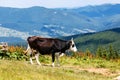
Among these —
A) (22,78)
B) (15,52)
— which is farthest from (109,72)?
(22,78)

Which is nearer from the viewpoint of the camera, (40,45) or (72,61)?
(40,45)

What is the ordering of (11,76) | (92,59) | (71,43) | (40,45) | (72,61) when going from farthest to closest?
(92,59) < (72,61) < (71,43) < (40,45) < (11,76)

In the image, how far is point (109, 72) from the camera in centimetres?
2789

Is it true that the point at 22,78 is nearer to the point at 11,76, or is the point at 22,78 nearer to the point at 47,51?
the point at 11,76

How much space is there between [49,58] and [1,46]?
567cm

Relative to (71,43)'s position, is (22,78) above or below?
below

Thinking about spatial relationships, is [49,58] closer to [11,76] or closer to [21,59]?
[21,59]

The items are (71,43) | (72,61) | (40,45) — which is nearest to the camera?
(40,45)

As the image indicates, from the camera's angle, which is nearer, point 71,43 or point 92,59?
point 71,43

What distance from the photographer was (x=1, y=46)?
29.2 m

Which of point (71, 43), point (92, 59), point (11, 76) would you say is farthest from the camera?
point (92, 59)

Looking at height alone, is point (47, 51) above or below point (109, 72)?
above

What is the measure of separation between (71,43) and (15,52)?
4767 mm

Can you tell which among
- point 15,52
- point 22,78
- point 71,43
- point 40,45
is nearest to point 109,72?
point 71,43
